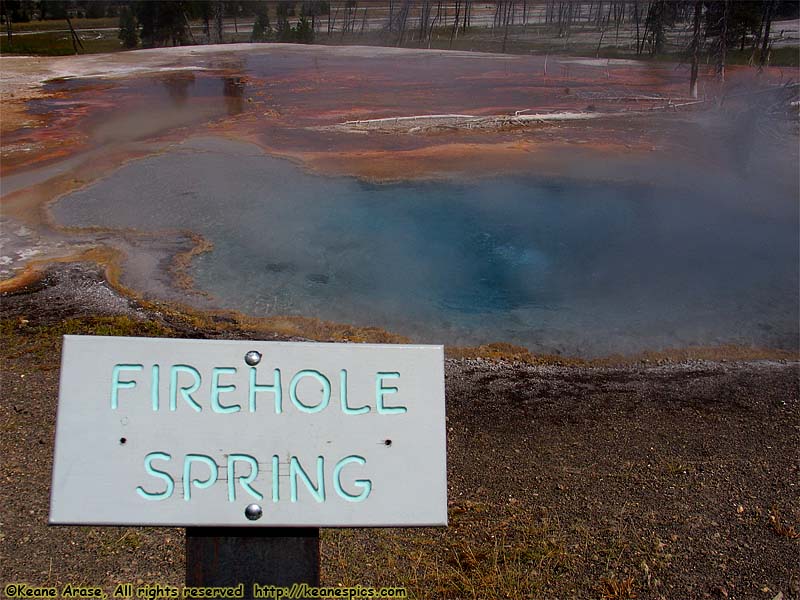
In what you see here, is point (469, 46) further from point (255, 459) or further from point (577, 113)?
point (255, 459)

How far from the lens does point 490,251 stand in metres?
8.60

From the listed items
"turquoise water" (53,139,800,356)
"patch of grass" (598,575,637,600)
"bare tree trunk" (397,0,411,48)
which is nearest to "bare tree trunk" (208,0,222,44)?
"bare tree trunk" (397,0,411,48)

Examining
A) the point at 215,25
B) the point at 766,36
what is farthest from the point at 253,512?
the point at 215,25

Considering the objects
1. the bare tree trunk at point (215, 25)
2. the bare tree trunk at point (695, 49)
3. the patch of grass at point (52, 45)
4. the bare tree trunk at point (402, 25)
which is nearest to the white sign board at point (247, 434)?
the bare tree trunk at point (695, 49)

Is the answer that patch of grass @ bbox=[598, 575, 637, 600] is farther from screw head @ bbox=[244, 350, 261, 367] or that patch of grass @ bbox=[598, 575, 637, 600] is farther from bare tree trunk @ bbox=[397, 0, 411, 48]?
bare tree trunk @ bbox=[397, 0, 411, 48]

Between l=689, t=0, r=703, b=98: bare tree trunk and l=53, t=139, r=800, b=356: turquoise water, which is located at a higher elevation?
l=689, t=0, r=703, b=98: bare tree trunk

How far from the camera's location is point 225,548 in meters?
1.46

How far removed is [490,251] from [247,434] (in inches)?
288

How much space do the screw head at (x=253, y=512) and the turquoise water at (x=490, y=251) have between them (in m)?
5.09

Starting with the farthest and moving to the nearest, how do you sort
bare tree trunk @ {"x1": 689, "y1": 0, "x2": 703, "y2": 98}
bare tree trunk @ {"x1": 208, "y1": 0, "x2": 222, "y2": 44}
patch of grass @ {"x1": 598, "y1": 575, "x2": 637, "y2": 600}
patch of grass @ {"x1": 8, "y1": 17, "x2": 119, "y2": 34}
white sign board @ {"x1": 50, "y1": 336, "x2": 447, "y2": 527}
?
patch of grass @ {"x1": 8, "y1": 17, "x2": 119, "y2": 34}, bare tree trunk @ {"x1": 208, "y1": 0, "x2": 222, "y2": 44}, bare tree trunk @ {"x1": 689, "y1": 0, "x2": 703, "y2": 98}, patch of grass @ {"x1": 598, "y1": 575, "x2": 637, "y2": 600}, white sign board @ {"x1": 50, "y1": 336, "x2": 447, "y2": 527}

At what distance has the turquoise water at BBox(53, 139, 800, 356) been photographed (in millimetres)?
6906

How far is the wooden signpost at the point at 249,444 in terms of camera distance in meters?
1.42

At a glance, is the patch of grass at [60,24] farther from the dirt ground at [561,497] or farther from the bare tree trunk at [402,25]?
the dirt ground at [561,497]

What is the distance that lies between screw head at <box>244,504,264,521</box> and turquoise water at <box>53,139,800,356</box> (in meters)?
5.09
